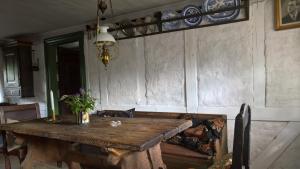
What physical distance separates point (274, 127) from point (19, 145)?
302 centimetres

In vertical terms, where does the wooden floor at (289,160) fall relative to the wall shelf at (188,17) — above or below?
below

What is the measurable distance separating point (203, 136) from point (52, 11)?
2881mm

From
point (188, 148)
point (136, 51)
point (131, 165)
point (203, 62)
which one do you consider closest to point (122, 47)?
point (136, 51)

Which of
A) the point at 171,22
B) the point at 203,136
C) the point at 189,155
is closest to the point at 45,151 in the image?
the point at 189,155

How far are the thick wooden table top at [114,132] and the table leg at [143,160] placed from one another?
0.73 ft

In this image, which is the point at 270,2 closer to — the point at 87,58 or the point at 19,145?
the point at 87,58

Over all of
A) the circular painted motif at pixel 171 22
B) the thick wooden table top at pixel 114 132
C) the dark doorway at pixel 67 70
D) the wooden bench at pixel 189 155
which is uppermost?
the circular painted motif at pixel 171 22

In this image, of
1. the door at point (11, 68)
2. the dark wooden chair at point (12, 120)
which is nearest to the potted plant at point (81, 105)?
the dark wooden chair at point (12, 120)

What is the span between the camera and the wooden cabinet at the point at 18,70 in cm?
479

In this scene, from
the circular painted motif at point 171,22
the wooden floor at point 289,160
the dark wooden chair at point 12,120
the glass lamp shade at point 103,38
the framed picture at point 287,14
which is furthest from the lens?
the circular painted motif at point 171,22

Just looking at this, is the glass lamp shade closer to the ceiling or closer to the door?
the ceiling

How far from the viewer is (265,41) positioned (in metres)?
2.64

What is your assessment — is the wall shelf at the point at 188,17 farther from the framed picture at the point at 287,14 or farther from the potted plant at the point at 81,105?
the potted plant at the point at 81,105

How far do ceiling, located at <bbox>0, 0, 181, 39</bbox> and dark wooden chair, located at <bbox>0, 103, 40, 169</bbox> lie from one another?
1432 mm
